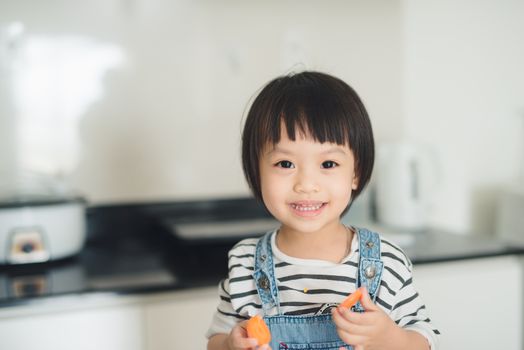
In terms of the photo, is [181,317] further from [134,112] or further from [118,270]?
[134,112]

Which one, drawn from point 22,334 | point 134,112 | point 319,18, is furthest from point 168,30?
point 22,334

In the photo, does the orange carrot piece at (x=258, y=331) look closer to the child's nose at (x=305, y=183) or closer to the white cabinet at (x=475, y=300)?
the child's nose at (x=305, y=183)

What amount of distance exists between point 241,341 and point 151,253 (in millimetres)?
848

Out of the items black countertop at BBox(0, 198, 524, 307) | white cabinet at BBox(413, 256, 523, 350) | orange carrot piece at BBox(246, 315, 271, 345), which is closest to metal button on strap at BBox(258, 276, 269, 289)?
orange carrot piece at BBox(246, 315, 271, 345)

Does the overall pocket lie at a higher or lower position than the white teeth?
lower

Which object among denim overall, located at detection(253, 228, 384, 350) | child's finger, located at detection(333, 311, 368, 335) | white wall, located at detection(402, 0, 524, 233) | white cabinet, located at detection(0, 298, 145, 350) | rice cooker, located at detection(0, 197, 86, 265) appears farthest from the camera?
white wall, located at detection(402, 0, 524, 233)

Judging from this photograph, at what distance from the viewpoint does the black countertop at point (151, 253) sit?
1.16 metres

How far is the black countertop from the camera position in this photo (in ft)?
3.82

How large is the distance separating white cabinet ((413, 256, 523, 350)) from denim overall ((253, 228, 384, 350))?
1.84 ft

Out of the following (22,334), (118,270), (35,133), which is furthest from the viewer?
(35,133)

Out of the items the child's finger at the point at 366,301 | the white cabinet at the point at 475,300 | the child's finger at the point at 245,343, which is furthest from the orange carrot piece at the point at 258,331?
the white cabinet at the point at 475,300

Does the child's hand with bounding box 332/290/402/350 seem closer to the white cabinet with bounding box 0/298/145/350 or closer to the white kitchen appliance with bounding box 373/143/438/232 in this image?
the white cabinet with bounding box 0/298/145/350

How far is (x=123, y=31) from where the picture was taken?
63.7 inches

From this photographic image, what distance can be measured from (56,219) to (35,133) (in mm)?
362
